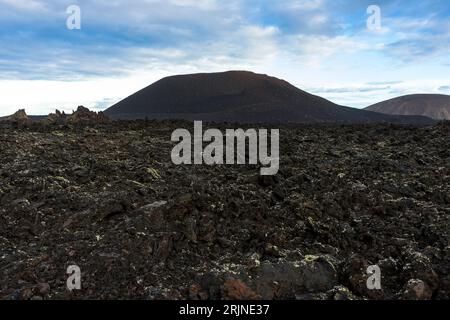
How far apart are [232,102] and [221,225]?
45.8m

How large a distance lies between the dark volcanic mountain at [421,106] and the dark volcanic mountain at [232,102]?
34.8m

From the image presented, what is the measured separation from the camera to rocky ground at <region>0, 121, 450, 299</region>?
5.05m

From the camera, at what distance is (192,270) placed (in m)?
5.27

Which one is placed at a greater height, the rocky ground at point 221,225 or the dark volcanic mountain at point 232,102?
the dark volcanic mountain at point 232,102

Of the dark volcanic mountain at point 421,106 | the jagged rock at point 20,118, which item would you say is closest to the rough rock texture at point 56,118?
the jagged rock at point 20,118

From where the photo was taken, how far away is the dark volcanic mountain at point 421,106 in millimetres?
86075

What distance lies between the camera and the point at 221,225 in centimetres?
628

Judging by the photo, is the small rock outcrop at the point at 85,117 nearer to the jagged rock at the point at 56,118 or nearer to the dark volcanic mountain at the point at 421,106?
the jagged rock at the point at 56,118

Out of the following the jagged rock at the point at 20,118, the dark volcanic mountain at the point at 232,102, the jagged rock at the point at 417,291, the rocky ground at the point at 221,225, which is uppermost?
the dark volcanic mountain at the point at 232,102

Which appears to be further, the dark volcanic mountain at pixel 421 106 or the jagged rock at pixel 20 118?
the dark volcanic mountain at pixel 421 106

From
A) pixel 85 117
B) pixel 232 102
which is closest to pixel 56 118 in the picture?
pixel 85 117

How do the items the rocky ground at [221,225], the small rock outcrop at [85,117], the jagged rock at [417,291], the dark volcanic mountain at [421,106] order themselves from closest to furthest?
the jagged rock at [417,291] < the rocky ground at [221,225] < the small rock outcrop at [85,117] < the dark volcanic mountain at [421,106]
